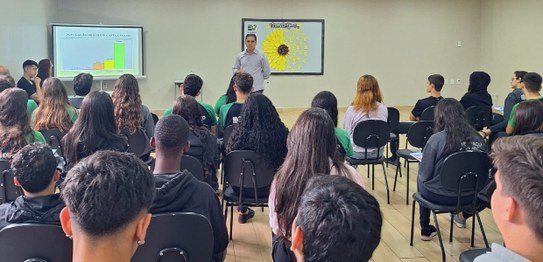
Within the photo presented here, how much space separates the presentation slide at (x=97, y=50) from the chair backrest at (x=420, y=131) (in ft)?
21.9

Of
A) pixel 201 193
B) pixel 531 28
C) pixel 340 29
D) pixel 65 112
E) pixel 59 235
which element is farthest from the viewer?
pixel 340 29

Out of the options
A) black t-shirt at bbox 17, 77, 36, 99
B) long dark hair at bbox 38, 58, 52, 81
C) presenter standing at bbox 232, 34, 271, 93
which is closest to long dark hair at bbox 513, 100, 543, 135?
presenter standing at bbox 232, 34, 271, 93

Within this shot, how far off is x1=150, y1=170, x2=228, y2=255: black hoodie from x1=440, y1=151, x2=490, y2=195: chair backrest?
1653 mm

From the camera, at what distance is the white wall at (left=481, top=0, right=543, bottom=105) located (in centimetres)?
986

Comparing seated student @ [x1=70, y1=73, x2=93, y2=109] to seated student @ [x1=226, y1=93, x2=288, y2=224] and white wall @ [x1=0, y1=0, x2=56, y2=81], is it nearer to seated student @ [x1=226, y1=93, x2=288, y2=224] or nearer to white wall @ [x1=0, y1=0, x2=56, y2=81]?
white wall @ [x1=0, y1=0, x2=56, y2=81]

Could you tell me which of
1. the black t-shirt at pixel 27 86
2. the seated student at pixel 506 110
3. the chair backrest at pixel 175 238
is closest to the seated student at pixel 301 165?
the chair backrest at pixel 175 238

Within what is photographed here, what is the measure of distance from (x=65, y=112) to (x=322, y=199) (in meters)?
3.67

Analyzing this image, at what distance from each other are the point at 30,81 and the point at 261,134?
435 centimetres

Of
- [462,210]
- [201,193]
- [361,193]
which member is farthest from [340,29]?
[361,193]

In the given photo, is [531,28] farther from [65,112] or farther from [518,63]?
[65,112]

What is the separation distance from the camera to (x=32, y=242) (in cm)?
181

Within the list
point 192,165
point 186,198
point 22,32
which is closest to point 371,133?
point 192,165

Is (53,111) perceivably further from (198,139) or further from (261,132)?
(261,132)

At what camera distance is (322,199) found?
1108 millimetres
